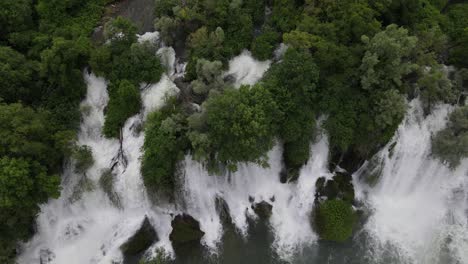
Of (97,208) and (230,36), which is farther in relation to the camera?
(230,36)

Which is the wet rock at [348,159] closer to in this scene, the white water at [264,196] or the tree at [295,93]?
the white water at [264,196]

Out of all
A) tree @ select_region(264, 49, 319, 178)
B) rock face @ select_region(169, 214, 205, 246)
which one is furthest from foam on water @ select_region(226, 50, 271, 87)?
rock face @ select_region(169, 214, 205, 246)

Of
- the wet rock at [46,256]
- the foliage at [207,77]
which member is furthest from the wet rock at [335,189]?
the wet rock at [46,256]

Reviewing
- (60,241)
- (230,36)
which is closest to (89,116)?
(60,241)

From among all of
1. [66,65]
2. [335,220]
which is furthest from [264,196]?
[66,65]

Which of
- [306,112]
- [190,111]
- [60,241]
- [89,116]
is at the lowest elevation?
[60,241]

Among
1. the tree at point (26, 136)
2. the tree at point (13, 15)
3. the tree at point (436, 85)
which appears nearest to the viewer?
the tree at point (26, 136)

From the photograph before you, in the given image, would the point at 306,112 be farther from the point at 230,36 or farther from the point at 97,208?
the point at 97,208

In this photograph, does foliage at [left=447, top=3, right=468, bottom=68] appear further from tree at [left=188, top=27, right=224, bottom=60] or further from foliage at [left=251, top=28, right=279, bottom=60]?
tree at [left=188, top=27, right=224, bottom=60]
